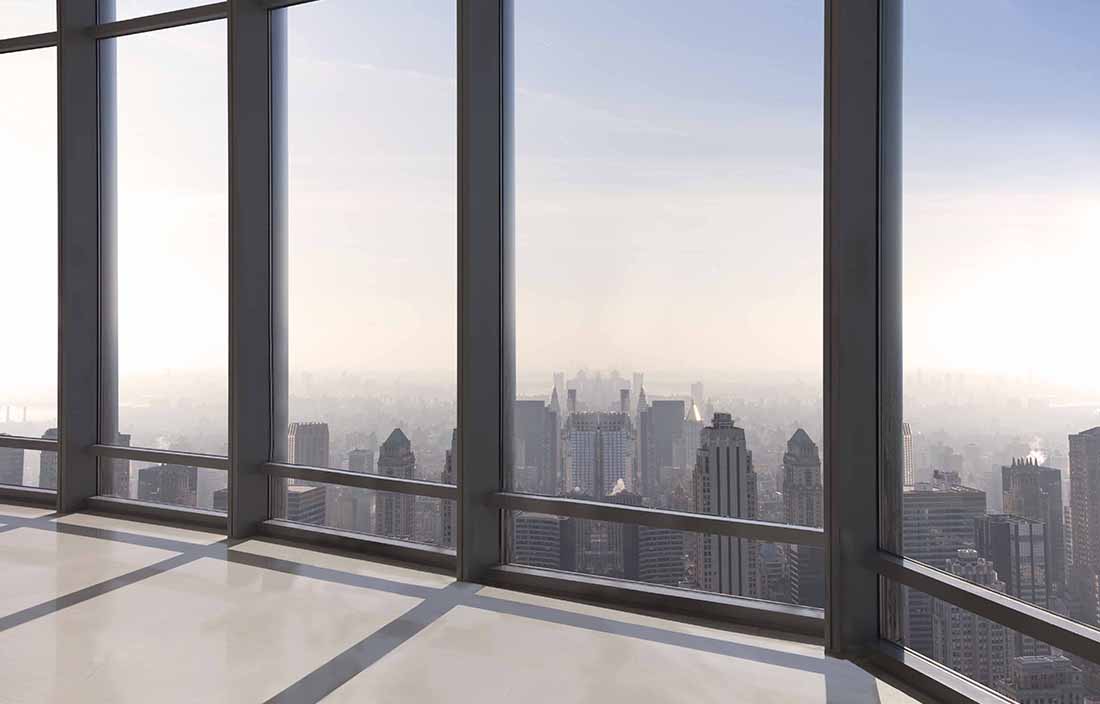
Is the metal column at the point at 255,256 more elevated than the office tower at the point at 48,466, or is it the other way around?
the metal column at the point at 255,256

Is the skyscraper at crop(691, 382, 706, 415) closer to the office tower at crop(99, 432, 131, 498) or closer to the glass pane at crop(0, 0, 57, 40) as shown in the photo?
the office tower at crop(99, 432, 131, 498)

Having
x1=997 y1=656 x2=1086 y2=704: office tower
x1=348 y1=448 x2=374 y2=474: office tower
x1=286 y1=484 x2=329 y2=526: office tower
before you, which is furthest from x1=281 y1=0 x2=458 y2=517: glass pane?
x1=997 y1=656 x2=1086 y2=704: office tower

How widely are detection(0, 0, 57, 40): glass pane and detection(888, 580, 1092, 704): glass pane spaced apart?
19.2 feet

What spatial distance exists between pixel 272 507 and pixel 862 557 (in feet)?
10.3

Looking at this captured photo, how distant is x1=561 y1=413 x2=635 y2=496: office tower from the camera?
11.4 feet

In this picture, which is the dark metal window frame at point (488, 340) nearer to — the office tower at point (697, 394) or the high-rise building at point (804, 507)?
the high-rise building at point (804, 507)

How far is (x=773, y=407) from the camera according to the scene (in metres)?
3.08

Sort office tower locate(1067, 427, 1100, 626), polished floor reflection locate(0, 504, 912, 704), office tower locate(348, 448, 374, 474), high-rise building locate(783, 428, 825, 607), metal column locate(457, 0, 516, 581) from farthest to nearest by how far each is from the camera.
→ office tower locate(348, 448, 374, 474)
metal column locate(457, 0, 516, 581)
high-rise building locate(783, 428, 825, 607)
polished floor reflection locate(0, 504, 912, 704)
office tower locate(1067, 427, 1100, 626)

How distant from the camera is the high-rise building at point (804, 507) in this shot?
2.96 meters

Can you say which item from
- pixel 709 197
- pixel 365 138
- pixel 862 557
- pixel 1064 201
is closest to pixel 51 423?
pixel 365 138

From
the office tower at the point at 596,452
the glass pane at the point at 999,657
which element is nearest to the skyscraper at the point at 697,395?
the office tower at the point at 596,452

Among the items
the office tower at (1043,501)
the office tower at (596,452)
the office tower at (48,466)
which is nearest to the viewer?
the office tower at (1043,501)

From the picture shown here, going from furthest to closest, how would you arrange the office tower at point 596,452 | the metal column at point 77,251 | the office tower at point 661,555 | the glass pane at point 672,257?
the metal column at point 77,251 → the office tower at point 596,452 → the office tower at point 661,555 → the glass pane at point 672,257

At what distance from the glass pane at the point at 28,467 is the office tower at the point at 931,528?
5016 millimetres
